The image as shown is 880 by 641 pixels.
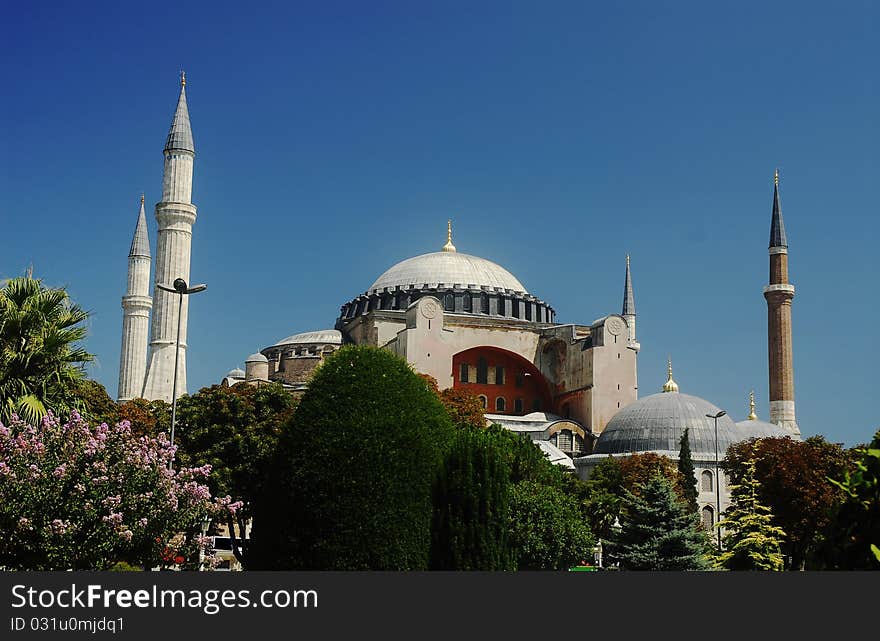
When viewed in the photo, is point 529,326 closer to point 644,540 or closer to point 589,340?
point 589,340

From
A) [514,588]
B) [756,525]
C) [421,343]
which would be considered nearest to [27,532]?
[514,588]

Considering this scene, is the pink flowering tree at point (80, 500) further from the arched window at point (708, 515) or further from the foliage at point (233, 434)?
the arched window at point (708, 515)

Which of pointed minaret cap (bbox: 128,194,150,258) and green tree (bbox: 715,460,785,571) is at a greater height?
pointed minaret cap (bbox: 128,194,150,258)

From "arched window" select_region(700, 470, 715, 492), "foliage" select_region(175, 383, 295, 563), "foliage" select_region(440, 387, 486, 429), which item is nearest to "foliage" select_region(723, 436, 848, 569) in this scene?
"foliage" select_region(440, 387, 486, 429)

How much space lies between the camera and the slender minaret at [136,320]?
175ft

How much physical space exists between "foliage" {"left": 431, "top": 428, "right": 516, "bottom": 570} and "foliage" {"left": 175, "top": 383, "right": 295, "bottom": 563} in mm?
9500

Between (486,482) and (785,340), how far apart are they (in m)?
45.5

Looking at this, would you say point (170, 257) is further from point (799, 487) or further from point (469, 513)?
point (469, 513)

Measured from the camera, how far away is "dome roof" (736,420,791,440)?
2137 inches

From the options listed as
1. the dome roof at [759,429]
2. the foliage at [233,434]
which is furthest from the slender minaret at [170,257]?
the dome roof at [759,429]

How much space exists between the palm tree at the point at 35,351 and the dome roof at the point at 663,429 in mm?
37024

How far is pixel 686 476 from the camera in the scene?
44.6 meters

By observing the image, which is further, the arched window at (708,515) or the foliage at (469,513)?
the arched window at (708,515)

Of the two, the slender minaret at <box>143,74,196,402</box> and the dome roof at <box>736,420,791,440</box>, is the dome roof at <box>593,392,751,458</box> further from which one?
the slender minaret at <box>143,74,196,402</box>
